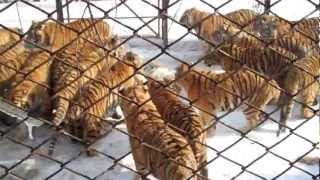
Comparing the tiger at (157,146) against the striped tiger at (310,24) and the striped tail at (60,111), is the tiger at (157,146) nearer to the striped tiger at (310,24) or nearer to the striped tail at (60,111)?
the striped tail at (60,111)

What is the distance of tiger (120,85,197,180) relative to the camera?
301cm

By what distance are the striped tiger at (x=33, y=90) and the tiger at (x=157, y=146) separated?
2.48ft

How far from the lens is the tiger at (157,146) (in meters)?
3.01

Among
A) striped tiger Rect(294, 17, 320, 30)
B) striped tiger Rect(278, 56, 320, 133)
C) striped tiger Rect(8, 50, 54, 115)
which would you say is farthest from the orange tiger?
striped tiger Rect(8, 50, 54, 115)

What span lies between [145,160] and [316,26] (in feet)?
9.51

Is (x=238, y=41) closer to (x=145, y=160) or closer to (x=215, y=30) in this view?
(x=215, y=30)

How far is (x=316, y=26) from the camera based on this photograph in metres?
5.62

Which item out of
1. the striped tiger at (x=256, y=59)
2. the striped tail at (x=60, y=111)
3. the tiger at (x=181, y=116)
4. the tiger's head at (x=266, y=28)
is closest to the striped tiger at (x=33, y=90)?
the striped tail at (x=60, y=111)

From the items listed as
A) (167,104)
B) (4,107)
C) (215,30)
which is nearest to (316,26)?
A: (215,30)

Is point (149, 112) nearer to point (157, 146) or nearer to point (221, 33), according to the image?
point (157, 146)

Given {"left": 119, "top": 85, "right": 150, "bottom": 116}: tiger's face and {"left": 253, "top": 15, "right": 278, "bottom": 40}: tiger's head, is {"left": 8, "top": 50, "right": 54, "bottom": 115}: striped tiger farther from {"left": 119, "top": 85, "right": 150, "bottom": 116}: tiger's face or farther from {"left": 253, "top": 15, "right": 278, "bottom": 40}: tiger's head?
{"left": 253, "top": 15, "right": 278, "bottom": 40}: tiger's head

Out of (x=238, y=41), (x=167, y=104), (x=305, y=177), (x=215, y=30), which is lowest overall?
(x=305, y=177)

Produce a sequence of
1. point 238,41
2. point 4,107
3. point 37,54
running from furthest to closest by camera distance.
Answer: point 238,41
point 37,54
point 4,107

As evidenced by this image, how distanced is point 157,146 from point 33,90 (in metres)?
1.34
